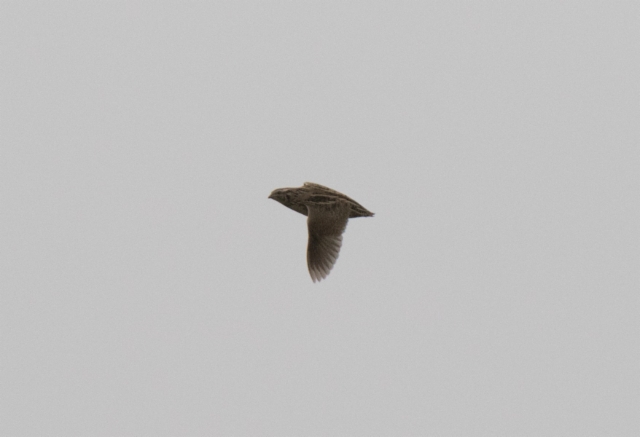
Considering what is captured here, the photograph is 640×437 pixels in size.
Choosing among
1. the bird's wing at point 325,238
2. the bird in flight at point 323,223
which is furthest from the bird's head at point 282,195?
the bird's wing at point 325,238

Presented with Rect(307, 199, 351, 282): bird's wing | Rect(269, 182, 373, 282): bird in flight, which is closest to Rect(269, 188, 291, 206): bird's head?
Rect(269, 182, 373, 282): bird in flight

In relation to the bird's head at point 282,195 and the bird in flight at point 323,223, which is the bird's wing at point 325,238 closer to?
the bird in flight at point 323,223

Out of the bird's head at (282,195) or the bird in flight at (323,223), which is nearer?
the bird in flight at (323,223)

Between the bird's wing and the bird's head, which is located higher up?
the bird's head

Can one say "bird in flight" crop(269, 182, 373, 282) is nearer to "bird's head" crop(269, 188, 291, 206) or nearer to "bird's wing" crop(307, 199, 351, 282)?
"bird's wing" crop(307, 199, 351, 282)

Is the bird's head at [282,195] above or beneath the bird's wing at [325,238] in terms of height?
above

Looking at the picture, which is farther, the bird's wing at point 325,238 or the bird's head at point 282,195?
the bird's head at point 282,195
